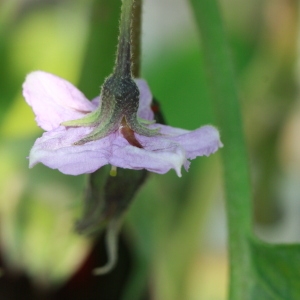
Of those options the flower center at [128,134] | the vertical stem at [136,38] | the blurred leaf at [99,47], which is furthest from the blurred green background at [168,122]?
the flower center at [128,134]

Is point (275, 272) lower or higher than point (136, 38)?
lower

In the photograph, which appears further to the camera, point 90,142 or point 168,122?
point 168,122

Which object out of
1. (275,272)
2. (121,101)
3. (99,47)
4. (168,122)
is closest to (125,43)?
(121,101)

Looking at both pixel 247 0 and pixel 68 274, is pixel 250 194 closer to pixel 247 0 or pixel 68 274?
pixel 68 274

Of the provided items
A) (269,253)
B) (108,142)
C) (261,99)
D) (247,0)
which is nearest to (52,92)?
(108,142)

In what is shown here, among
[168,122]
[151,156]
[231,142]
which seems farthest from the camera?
[168,122]

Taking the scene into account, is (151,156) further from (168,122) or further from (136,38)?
(168,122)
